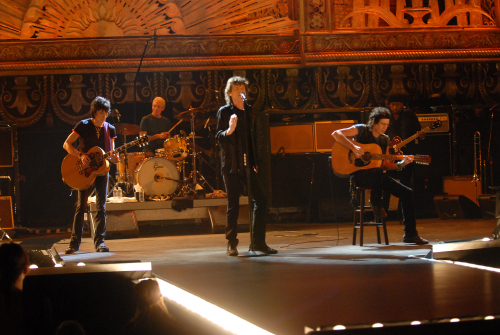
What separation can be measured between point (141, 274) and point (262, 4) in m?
6.61

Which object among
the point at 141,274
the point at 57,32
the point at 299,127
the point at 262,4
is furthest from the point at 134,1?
the point at 141,274

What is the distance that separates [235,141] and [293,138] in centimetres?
418

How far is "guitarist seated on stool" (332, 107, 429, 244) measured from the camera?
220 inches

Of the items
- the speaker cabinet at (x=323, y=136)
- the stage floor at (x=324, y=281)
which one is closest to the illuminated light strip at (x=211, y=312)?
the stage floor at (x=324, y=281)

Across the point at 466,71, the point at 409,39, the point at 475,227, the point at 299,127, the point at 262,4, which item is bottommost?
the point at 475,227

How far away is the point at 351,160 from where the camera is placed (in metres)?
5.72

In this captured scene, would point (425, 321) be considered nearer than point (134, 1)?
Yes

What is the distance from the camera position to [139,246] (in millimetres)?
6289

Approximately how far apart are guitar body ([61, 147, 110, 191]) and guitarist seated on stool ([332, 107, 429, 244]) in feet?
8.44

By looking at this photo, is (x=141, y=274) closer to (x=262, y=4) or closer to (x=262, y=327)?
(x=262, y=327)

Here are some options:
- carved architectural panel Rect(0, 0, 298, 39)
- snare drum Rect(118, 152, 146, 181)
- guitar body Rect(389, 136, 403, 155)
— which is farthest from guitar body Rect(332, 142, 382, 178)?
carved architectural panel Rect(0, 0, 298, 39)

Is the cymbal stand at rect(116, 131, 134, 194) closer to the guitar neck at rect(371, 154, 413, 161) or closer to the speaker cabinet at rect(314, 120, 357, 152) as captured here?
the speaker cabinet at rect(314, 120, 357, 152)

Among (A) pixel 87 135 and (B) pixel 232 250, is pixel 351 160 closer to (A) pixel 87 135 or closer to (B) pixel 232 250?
(B) pixel 232 250

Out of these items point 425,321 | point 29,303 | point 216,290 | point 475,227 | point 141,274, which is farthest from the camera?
point 475,227
